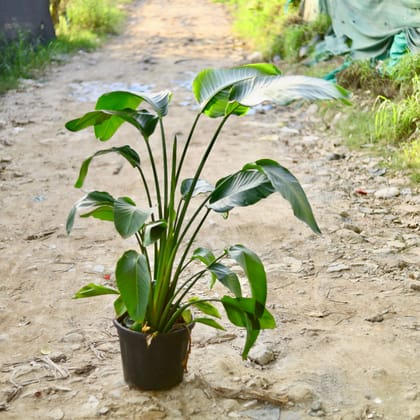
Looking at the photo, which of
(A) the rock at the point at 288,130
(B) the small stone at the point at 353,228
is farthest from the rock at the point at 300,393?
(A) the rock at the point at 288,130

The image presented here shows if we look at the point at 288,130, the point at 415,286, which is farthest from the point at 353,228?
the point at 288,130

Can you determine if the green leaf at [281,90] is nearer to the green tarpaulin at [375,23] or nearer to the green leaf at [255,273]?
the green leaf at [255,273]

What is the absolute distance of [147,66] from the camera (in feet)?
29.6

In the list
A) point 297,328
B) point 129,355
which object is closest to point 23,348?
point 129,355

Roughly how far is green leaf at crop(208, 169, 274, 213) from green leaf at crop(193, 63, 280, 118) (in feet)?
0.73

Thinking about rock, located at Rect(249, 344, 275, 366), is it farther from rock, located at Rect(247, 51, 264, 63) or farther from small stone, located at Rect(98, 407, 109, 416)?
rock, located at Rect(247, 51, 264, 63)

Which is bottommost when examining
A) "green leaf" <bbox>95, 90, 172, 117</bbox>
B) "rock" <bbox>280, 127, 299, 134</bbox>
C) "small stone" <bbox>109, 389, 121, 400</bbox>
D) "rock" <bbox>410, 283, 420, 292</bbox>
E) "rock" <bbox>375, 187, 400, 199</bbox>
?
"rock" <bbox>280, 127, 299, 134</bbox>

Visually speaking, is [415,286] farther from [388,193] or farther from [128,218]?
[128,218]

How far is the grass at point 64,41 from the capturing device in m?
8.09

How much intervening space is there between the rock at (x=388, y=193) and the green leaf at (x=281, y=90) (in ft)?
8.28

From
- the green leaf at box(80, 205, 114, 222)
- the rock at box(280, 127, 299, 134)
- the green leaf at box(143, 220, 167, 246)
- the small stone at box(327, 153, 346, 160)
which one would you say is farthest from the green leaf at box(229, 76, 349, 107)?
the rock at box(280, 127, 299, 134)

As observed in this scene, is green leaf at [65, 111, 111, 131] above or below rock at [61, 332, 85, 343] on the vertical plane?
above

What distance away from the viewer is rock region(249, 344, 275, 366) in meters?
2.69

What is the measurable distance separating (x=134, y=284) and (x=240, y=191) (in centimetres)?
45
